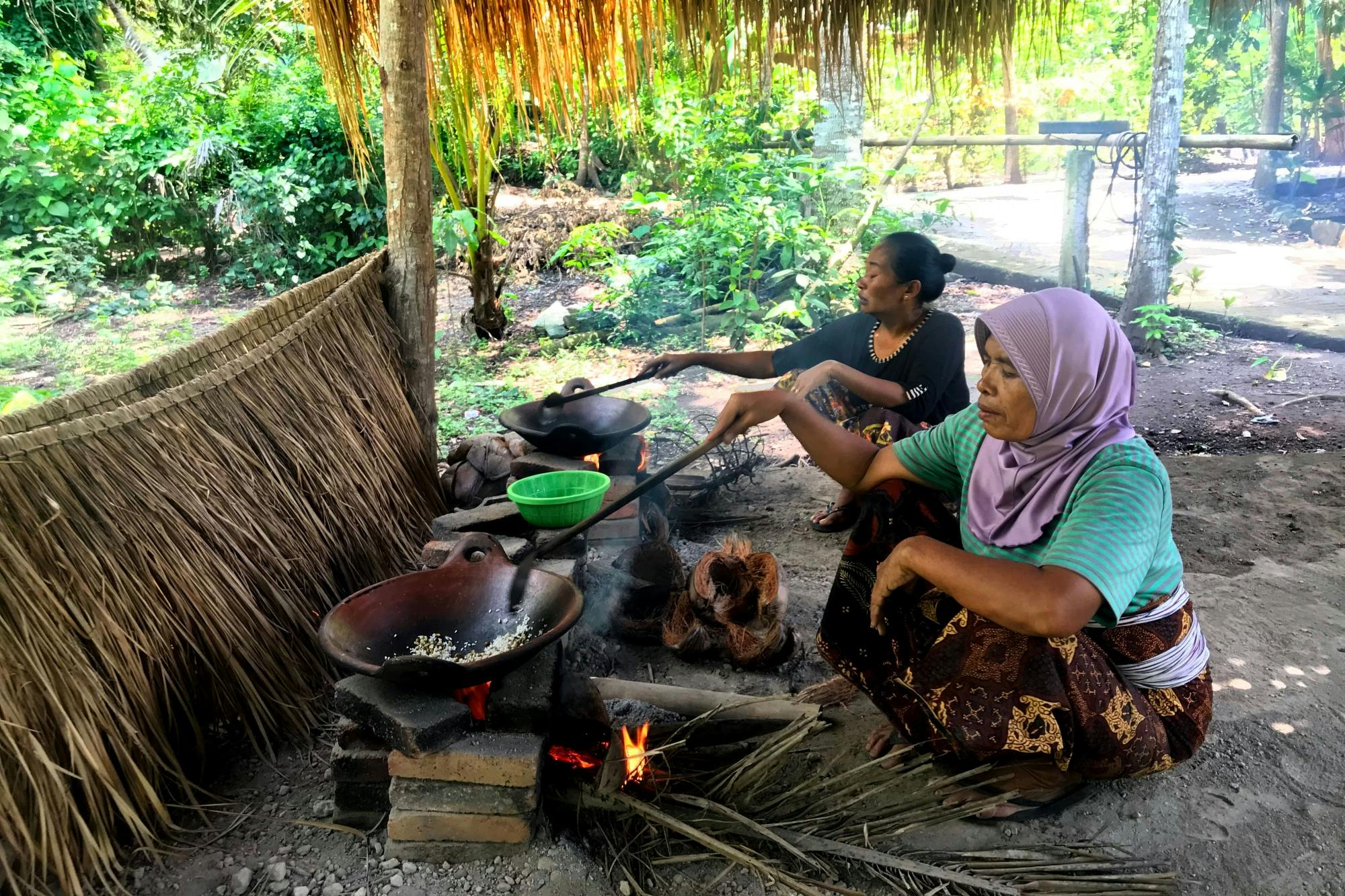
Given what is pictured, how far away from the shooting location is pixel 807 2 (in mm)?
3523

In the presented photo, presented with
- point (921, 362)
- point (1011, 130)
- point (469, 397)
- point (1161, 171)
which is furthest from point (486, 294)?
point (1011, 130)

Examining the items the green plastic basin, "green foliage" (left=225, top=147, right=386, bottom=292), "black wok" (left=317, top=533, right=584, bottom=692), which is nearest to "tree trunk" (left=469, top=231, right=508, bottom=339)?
"green foliage" (left=225, top=147, right=386, bottom=292)

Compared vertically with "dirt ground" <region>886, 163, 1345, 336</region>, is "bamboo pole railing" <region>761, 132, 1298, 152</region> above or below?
above

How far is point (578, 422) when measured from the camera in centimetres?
400

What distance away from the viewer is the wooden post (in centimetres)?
712

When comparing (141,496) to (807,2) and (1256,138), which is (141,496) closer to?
(807,2)

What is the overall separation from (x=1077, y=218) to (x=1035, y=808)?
630 cm

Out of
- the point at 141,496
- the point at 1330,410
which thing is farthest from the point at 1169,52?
the point at 141,496

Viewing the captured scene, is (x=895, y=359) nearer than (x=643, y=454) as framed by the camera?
Yes

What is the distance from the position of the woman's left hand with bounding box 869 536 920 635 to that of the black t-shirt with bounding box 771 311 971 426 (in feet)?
5.10

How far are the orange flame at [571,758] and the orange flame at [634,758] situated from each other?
0.10m

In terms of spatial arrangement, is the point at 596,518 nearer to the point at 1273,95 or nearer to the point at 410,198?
the point at 410,198

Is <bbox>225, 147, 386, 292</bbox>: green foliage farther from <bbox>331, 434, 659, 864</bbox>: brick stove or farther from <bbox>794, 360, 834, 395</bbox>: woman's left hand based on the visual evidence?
<bbox>331, 434, 659, 864</bbox>: brick stove

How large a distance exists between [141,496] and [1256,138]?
281 inches
